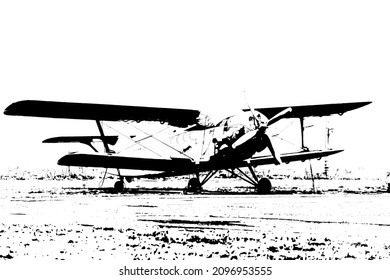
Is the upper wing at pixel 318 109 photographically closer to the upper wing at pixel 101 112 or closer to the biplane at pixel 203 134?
the biplane at pixel 203 134

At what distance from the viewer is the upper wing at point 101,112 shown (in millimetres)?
17822

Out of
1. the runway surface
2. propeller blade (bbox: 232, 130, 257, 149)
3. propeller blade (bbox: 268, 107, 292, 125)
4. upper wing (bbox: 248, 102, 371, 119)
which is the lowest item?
the runway surface

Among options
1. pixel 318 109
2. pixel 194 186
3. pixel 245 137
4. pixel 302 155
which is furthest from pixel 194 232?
pixel 318 109

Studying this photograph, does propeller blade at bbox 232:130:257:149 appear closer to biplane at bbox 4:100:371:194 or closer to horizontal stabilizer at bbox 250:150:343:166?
biplane at bbox 4:100:371:194

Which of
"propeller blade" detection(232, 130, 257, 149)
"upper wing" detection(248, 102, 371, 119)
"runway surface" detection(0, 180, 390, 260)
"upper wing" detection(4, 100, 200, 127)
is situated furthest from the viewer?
"upper wing" detection(248, 102, 371, 119)

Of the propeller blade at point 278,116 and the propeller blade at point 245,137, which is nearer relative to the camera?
the propeller blade at point 245,137

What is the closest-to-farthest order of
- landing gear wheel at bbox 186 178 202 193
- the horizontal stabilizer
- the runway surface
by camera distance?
the runway surface → landing gear wheel at bbox 186 178 202 193 → the horizontal stabilizer

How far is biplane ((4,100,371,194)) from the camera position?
758 inches

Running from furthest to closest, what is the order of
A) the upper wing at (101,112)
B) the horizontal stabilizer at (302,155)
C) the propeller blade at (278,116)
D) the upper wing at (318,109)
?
the horizontal stabilizer at (302,155), the upper wing at (318,109), the propeller blade at (278,116), the upper wing at (101,112)

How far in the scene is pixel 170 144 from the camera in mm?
22078

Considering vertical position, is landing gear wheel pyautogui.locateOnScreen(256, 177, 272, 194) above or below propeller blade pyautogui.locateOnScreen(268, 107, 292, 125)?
below

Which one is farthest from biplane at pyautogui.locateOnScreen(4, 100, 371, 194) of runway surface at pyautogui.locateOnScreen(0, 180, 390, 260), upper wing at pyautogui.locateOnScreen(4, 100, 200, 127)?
runway surface at pyautogui.locateOnScreen(0, 180, 390, 260)

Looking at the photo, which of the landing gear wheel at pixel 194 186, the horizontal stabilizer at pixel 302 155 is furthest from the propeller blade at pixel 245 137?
the horizontal stabilizer at pixel 302 155

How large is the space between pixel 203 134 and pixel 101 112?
416cm
